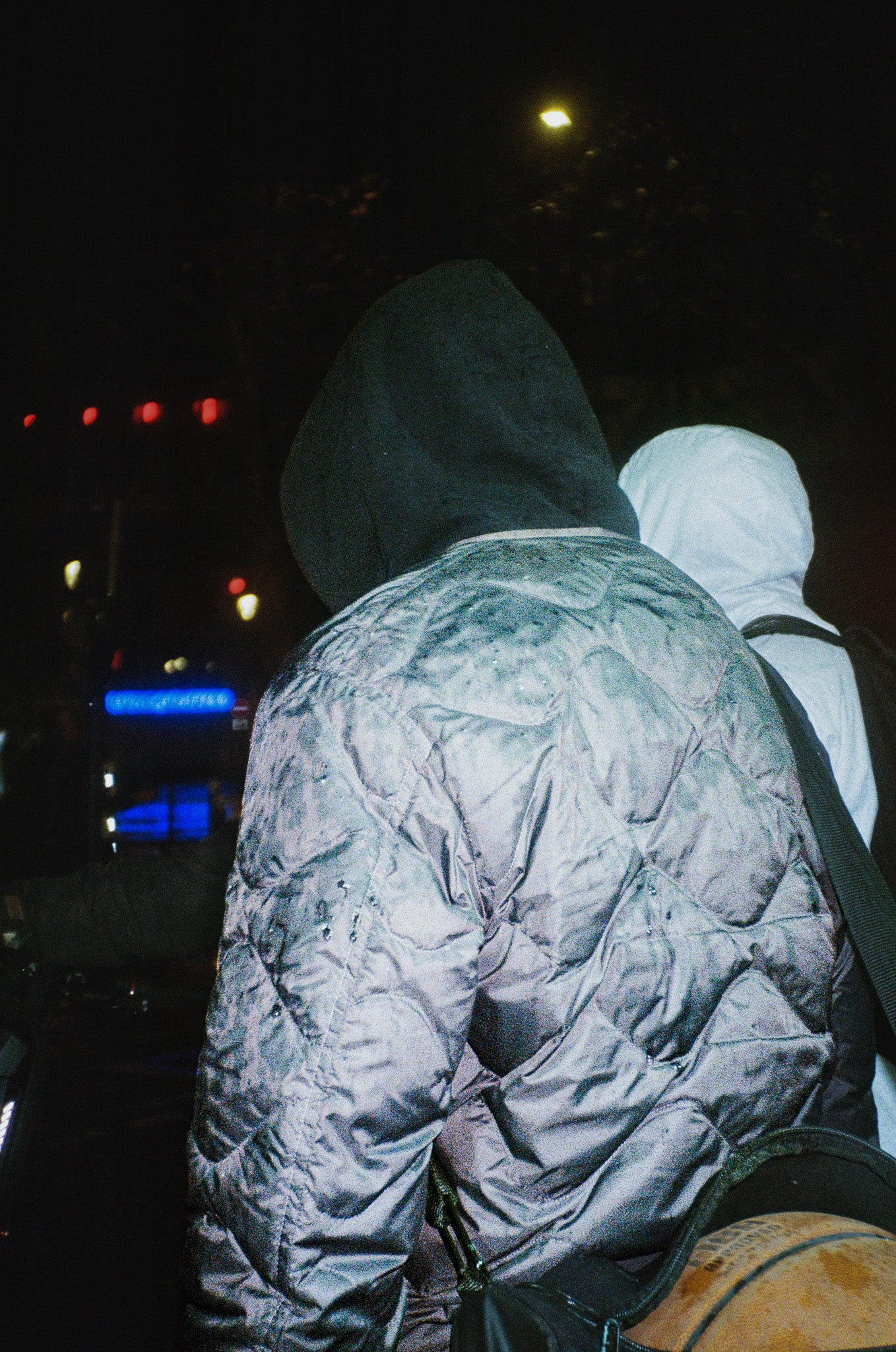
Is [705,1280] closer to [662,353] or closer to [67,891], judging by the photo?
[67,891]

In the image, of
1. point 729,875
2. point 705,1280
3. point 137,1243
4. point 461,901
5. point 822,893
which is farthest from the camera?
point 137,1243

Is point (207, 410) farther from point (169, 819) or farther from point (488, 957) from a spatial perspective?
point (488, 957)

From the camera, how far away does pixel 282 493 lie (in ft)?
6.31

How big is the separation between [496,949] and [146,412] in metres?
12.6

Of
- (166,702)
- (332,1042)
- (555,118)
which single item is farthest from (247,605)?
(332,1042)

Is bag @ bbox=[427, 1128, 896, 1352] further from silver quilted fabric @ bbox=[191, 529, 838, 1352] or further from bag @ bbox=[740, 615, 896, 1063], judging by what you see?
bag @ bbox=[740, 615, 896, 1063]

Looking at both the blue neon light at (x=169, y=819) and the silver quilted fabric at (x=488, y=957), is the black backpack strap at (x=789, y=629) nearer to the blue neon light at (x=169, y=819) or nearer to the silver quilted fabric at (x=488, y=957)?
the silver quilted fabric at (x=488, y=957)

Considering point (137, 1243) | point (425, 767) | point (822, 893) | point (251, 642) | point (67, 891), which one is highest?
point (425, 767)

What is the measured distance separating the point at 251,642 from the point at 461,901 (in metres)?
15.2

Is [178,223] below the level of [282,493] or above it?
above

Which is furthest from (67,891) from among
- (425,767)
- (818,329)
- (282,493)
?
(818,329)

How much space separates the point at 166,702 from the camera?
8492 millimetres

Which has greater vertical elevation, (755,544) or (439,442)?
(439,442)

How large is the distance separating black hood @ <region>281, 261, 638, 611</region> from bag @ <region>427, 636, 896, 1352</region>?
0.83 metres
